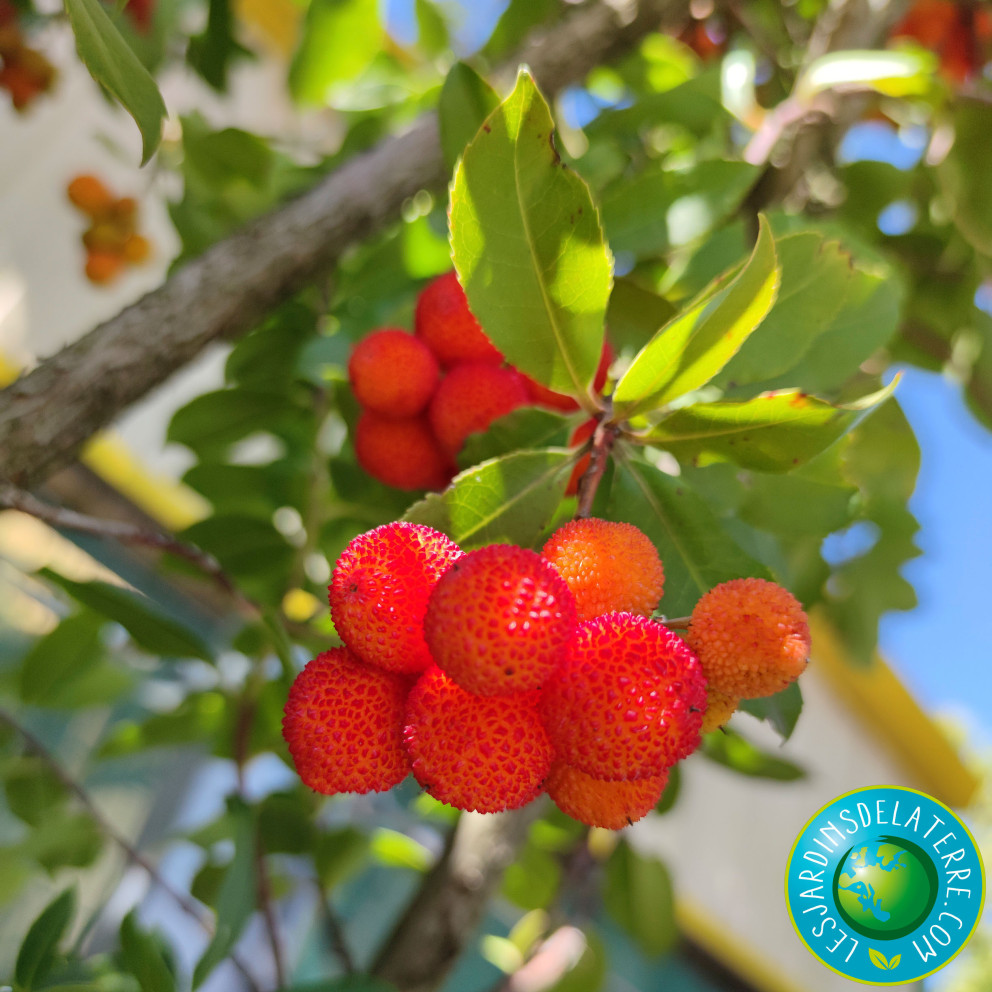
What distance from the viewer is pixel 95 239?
1582 millimetres

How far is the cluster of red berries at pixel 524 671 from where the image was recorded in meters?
0.37

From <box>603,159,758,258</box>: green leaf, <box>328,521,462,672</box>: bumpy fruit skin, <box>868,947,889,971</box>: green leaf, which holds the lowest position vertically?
<box>868,947,889,971</box>: green leaf

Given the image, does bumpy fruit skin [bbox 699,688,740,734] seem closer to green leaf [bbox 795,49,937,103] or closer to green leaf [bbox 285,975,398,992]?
green leaf [bbox 285,975,398,992]

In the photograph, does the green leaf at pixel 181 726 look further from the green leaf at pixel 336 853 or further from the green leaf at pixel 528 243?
the green leaf at pixel 528 243

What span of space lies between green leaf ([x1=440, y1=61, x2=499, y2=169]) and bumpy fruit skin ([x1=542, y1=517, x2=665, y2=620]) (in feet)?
1.20

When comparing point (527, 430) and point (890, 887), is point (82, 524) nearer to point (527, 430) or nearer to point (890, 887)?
point (527, 430)

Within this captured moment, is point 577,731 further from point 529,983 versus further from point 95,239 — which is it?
point 95,239

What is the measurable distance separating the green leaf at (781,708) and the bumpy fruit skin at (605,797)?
126mm

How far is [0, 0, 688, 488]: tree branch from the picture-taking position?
606 millimetres

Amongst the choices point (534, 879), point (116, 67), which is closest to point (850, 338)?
point (116, 67)

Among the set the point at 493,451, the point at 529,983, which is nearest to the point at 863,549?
the point at 529,983

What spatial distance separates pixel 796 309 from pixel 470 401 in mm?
242

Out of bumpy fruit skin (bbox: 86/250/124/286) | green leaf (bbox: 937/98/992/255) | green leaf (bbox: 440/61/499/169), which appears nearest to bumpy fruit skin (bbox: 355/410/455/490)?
green leaf (bbox: 440/61/499/169)

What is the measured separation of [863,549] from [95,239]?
1.50 meters
